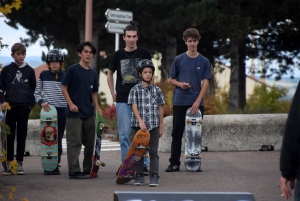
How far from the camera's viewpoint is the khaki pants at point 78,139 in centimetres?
1004

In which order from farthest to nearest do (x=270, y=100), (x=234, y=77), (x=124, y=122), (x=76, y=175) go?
1. (x=234, y=77)
2. (x=270, y=100)
3. (x=76, y=175)
4. (x=124, y=122)

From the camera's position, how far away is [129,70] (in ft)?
33.1

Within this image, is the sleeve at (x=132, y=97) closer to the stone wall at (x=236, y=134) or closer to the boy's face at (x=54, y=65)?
the boy's face at (x=54, y=65)

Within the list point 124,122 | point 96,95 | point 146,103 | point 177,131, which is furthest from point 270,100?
point 146,103

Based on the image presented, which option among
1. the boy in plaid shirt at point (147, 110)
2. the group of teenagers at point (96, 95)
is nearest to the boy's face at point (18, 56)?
the group of teenagers at point (96, 95)

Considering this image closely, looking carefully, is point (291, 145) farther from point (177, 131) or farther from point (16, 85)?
point (16, 85)

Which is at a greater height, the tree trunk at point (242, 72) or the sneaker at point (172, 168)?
the tree trunk at point (242, 72)

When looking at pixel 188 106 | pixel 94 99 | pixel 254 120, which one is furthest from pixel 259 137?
pixel 94 99

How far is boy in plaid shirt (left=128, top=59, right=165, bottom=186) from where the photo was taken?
9242 millimetres

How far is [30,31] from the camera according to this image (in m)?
30.7

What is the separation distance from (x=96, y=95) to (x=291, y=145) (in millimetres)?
6198

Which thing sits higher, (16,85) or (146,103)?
(16,85)

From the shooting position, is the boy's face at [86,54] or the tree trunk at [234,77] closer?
the boy's face at [86,54]

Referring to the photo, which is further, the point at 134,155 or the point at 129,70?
the point at 129,70
